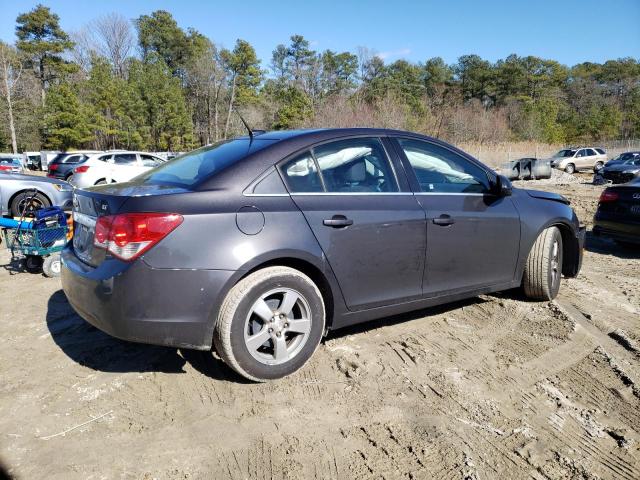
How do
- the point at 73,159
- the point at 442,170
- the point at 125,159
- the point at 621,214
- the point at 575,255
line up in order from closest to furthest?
the point at 442,170 → the point at 575,255 → the point at 621,214 → the point at 125,159 → the point at 73,159

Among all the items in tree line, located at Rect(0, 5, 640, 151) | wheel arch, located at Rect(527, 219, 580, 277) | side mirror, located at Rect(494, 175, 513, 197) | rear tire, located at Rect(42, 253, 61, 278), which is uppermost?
tree line, located at Rect(0, 5, 640, 151)

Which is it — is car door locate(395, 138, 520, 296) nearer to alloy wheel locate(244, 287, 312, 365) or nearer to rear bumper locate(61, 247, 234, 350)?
alloy wheel locate(244, 287, 312, 365)

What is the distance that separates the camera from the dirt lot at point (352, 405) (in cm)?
219

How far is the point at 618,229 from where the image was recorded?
265 inches

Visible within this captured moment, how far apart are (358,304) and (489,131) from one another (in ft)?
161

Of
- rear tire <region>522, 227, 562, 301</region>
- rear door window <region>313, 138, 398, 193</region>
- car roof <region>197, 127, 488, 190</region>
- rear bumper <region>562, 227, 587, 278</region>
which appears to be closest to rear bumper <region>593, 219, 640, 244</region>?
rear bumper <region>562, 227, 587, 278</region>

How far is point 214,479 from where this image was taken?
209 cm

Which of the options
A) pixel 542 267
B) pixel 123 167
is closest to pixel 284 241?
pixel 542 267

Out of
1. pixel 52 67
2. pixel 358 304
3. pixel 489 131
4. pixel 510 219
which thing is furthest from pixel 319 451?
pixel 52 67

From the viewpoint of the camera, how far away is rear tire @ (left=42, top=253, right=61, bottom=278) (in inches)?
215

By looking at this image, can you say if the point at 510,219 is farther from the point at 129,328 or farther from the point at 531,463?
the point at 129,328

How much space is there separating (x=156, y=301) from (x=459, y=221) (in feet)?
7.42

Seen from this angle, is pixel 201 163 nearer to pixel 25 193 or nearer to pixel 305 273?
pixel 305 273

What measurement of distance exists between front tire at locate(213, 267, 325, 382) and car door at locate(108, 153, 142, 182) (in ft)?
48.2
